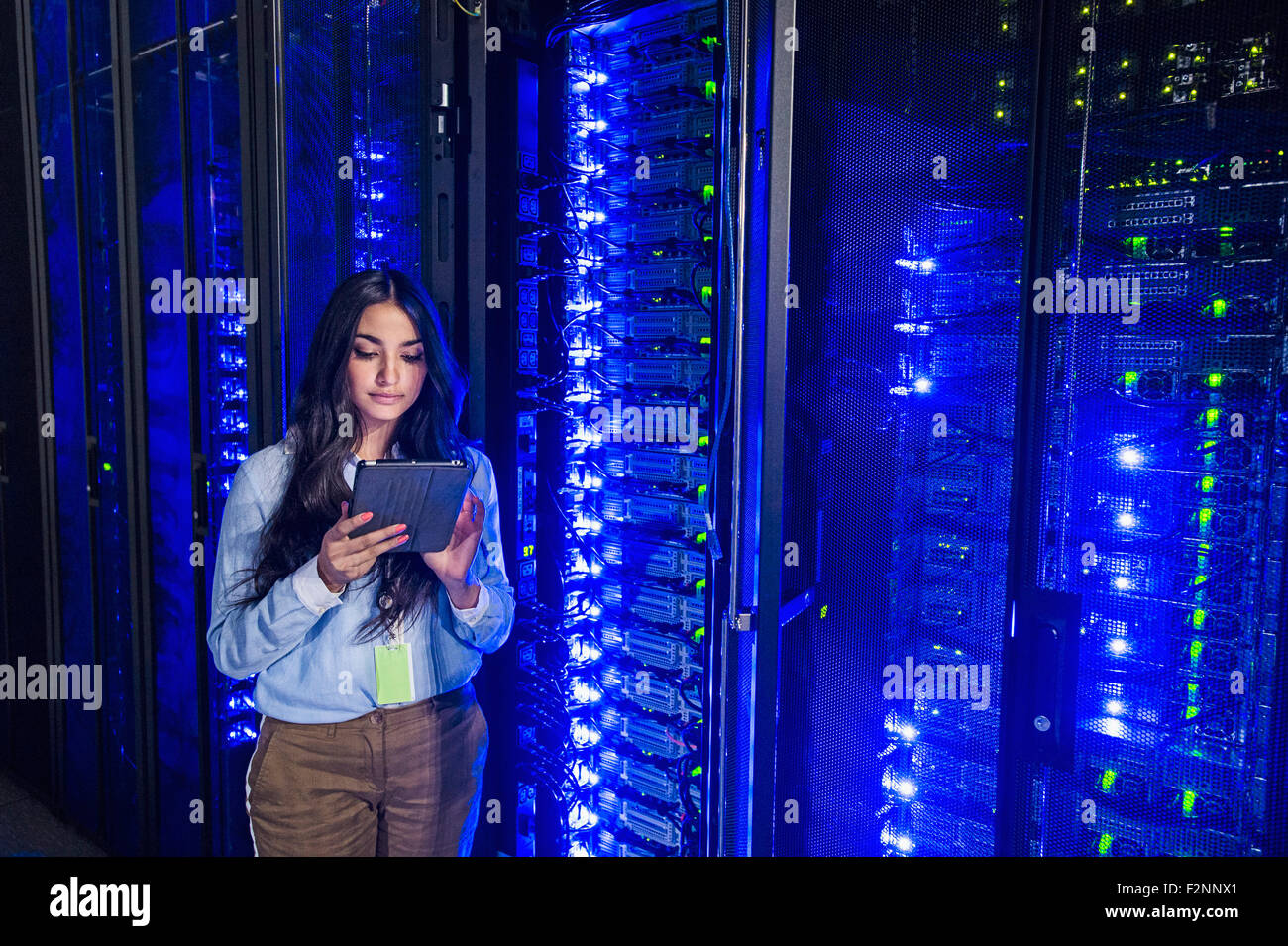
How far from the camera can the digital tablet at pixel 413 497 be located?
6.09 feet

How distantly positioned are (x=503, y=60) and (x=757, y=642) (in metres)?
1.98

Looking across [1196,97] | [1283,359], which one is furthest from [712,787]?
[1196,97]

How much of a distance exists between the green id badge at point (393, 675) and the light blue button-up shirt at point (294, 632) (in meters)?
0.02

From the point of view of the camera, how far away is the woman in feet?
6.28

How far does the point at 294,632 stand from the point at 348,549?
9.8 inches

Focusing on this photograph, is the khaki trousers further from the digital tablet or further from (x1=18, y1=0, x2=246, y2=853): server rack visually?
(x1=18, y1=0, x2=246, y2=853): server rack

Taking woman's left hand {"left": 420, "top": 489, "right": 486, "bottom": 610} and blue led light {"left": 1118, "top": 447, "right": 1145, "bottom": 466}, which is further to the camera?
woman's left hand {"left": 420, "top": 489, "right": 486, "bottom": 610}

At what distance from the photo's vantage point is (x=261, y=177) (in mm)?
2412

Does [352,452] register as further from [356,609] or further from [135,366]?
[135,366]

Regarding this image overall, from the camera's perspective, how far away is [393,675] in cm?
197

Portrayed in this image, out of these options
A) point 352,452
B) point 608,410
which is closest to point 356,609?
point 352,452

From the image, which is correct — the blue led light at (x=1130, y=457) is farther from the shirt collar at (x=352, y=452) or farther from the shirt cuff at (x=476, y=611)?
the shirt collar at (x=352, y=452)

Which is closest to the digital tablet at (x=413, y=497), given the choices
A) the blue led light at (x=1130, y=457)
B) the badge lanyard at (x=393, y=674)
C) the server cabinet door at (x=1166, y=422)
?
the badge lanyard at (x=393, y=674)

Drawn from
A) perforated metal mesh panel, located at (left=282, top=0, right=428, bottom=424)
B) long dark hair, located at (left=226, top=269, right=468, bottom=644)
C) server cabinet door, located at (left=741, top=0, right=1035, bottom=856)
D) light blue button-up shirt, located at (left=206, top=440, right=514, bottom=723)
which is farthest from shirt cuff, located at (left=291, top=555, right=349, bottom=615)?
server cabinet door, located at (left=741, top=0, right=1035, bottom=856)
